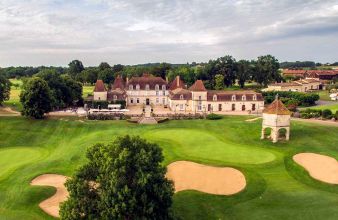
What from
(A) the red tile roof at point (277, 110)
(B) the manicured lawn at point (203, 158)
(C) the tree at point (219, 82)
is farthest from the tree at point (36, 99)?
(C) the tree at point (219, 82)

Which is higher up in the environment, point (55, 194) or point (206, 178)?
point (206, 178)

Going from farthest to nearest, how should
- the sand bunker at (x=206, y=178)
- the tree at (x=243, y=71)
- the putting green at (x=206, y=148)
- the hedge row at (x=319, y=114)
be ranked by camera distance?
→ the tree at (x=243, y=71) → the hedge row at (x=319, y=114) → the putting green at (x=206, y=148) → the sand bunker at (x=206, y=178)

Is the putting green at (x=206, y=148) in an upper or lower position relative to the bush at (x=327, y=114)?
lower

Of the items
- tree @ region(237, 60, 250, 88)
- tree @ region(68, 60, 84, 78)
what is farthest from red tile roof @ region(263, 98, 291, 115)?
tree @ region(68, 60, 84, 78)

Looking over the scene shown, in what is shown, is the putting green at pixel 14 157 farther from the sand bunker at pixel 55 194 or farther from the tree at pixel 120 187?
the tree at pixel 120 187

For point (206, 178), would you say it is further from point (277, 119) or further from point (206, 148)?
point (277, 119)

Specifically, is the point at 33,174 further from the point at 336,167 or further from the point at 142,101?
the point at 142,101

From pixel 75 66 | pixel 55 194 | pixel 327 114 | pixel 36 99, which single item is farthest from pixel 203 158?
pixel 75 66
